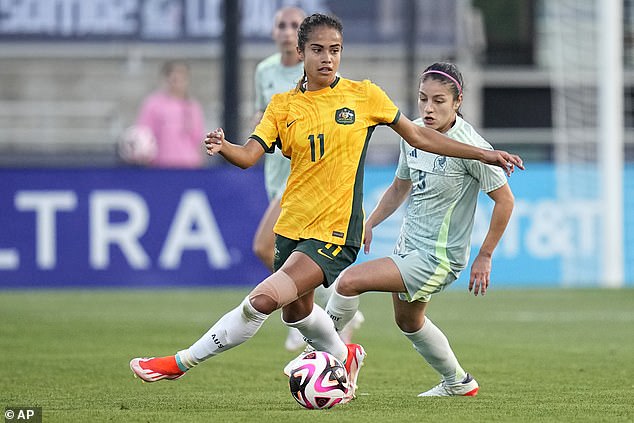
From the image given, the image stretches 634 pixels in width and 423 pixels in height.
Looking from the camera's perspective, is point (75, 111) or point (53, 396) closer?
point (53, 396)

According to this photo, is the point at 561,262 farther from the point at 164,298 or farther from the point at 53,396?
the point at 53,396

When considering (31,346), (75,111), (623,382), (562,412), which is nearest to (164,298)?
(31,346)

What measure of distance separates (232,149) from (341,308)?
1.33 m

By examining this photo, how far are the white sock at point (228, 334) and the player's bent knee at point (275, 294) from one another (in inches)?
3.0

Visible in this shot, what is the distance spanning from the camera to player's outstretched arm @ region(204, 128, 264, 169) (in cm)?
627

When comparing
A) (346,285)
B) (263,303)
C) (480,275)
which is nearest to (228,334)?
(263,303)

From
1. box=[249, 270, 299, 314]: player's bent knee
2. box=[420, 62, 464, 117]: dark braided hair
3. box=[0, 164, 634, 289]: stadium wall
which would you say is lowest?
box=[0, 164, 634, 289]: stadium wall

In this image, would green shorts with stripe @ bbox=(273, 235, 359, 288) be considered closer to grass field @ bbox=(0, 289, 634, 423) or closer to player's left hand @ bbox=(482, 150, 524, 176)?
grass field @ bbox=(0, 289, 634, 423)

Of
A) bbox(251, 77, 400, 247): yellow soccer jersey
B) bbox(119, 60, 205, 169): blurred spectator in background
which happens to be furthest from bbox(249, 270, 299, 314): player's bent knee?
bbox(119, 60, 205, 169): blurred spectator in background

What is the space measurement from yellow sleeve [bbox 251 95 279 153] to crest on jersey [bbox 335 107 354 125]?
0.30 m

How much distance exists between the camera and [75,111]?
2023cm

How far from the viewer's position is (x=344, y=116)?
6.81 meters

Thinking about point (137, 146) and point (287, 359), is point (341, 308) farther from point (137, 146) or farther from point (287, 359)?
point (137, 146)

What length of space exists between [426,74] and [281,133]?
96 centimetres
